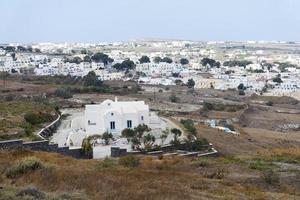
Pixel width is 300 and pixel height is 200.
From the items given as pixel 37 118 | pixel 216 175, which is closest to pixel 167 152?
pixel 216 175

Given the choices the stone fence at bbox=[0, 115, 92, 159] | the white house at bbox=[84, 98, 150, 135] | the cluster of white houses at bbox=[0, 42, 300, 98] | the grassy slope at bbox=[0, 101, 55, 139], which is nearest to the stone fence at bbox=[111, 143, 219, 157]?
the stone fence at bbox=[0, 115, 92, 159]

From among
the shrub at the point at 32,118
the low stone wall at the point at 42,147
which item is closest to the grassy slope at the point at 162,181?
the low stone wall at the point at 42,147

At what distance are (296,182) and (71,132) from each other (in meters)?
13.5

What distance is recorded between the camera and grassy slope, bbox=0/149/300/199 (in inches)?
370

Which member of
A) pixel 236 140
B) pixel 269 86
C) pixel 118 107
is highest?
pixel 118 107

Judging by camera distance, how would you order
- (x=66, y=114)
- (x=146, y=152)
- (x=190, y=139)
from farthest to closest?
(x=66, y=114) < (x=190, y=139) < (x=146, y=152)

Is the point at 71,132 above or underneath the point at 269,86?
above

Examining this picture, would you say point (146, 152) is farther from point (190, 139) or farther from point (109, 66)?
point (109, 66)

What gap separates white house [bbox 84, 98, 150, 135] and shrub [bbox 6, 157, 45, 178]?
13848mm

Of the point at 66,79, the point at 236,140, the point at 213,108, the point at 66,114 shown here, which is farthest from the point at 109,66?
the point at 236,140

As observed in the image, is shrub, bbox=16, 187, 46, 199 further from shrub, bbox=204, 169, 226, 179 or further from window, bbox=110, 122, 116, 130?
window, bbox=110, 122, 116, 130

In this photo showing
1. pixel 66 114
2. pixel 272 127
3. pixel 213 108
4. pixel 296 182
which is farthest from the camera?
pixel 213 108

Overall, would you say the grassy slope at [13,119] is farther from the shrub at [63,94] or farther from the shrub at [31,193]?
the shrub at [31,193]

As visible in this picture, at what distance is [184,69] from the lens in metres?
97.0
